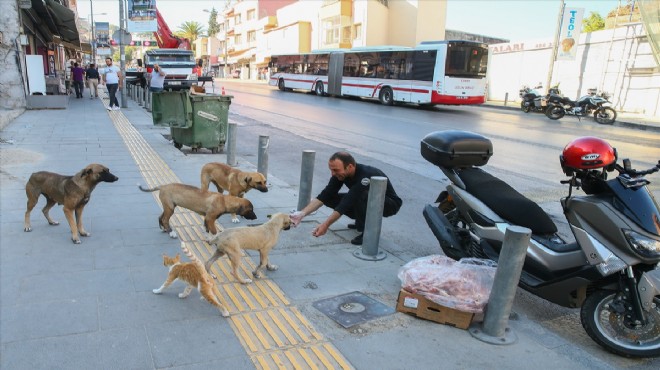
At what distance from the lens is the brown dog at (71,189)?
182 inches

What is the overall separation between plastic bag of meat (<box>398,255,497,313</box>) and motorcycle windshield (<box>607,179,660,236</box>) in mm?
1000

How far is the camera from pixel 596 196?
132 inches

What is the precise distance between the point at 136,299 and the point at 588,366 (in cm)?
324

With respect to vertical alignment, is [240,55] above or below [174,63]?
above

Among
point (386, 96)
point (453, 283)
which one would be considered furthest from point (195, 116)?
point (386, 96)

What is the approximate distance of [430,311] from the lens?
11.4 feet

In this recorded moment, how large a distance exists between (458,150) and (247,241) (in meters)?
2.09

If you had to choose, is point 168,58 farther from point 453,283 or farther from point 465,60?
point 453,283

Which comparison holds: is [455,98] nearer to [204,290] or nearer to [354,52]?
[354,52]

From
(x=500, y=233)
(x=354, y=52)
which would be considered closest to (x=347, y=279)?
(x=500, y=233)

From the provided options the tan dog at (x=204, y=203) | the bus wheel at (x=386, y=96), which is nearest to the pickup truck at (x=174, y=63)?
the bus wheel at (x=386, y=96)

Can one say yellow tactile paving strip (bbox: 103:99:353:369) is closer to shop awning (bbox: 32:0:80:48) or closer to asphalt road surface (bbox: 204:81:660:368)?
asphalt road surface (bbox: 204:81:660:368)

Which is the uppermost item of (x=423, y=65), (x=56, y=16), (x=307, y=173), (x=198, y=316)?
(x=56, y=16)

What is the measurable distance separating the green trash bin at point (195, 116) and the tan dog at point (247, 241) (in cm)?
596
